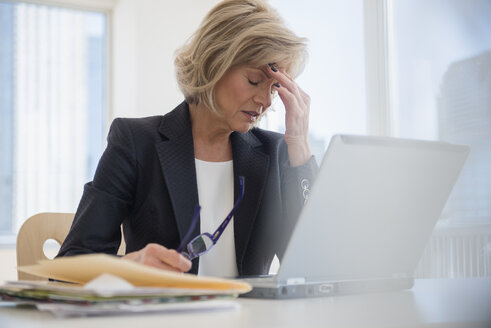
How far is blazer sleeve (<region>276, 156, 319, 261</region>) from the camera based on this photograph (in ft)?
4.56

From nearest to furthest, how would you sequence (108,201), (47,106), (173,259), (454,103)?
1. (173,259)
2. (108,201)
3. (454,103)
4. (47,106)

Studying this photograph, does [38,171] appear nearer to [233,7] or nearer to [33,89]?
[33,89]

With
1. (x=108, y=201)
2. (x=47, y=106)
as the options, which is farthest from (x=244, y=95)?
(x=47, y=106)

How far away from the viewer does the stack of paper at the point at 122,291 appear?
61cm

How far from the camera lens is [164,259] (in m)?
0.84

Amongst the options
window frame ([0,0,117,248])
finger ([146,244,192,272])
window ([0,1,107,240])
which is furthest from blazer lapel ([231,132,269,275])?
window frame ([0,0,117,248])

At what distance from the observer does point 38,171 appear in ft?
12.7

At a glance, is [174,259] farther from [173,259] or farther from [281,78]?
[281,78]

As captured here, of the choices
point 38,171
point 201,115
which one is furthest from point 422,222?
point 38,171

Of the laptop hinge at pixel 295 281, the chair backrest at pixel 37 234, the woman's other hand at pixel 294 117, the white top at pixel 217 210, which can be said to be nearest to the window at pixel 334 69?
the woman's other hand at pixel 294 117

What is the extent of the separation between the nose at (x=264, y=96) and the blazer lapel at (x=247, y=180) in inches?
5.3

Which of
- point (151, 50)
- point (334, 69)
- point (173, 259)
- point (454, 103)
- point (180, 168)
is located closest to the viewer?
point (173, 259)

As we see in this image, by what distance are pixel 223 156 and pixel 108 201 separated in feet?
1.29

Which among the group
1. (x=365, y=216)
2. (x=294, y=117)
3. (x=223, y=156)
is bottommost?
(x=365, y=216)
